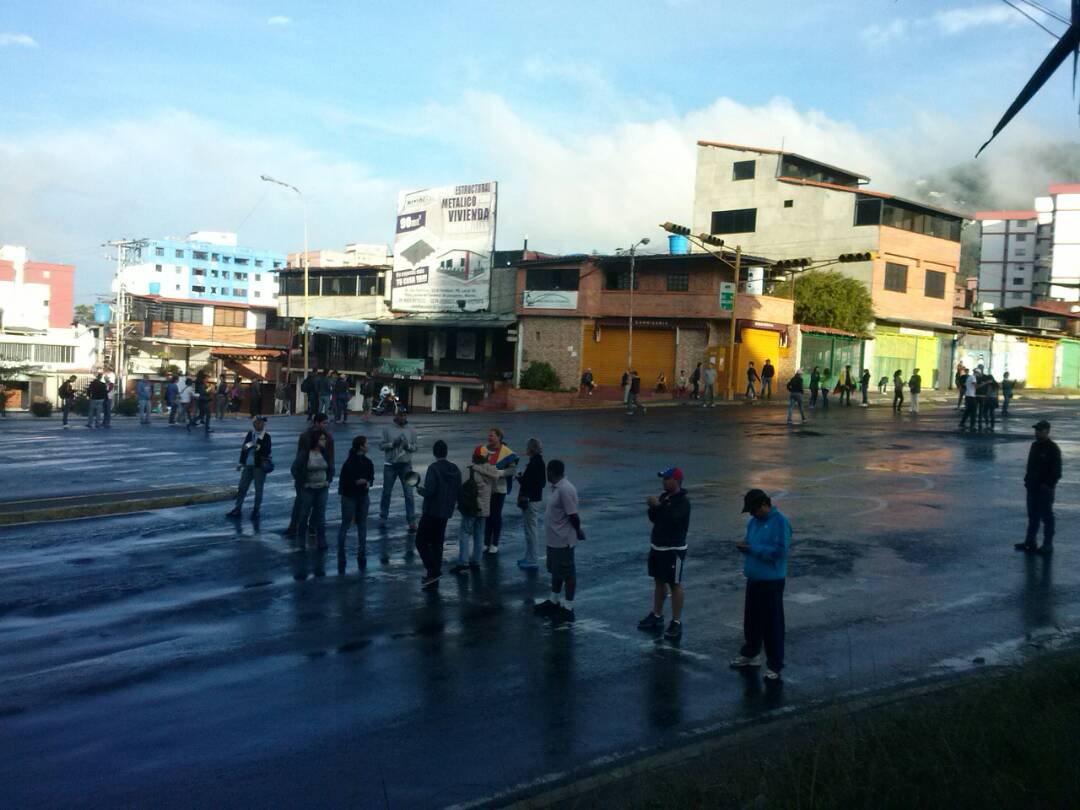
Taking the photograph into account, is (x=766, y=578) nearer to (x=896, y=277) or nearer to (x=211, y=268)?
(x=896, y=277)

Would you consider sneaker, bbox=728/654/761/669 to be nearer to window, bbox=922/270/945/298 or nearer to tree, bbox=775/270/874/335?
tree, bbox=775/270/874/335

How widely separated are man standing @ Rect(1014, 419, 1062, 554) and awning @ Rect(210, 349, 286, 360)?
6534 centimetres

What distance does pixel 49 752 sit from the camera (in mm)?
6996

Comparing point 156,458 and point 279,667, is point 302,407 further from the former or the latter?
point 279,667

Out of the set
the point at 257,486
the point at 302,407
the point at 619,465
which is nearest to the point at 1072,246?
the point at 302,407

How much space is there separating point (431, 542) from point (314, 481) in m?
2.66

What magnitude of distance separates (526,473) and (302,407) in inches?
2156

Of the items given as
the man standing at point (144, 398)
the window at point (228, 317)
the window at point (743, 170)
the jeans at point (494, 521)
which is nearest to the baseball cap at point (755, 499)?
the jeans at point (494, 521)

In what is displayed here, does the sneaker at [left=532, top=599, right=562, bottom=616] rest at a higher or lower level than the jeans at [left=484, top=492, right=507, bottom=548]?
lower

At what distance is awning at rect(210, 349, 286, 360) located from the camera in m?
74.0

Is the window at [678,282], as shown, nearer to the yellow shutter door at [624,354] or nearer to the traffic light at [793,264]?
the yellow shutter door at [624,354]

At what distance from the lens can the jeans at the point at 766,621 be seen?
8.79 meters

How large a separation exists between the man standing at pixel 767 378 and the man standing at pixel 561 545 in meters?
33.7

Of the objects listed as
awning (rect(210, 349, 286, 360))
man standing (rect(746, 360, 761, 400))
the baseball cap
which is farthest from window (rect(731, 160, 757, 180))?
the baseball cap
